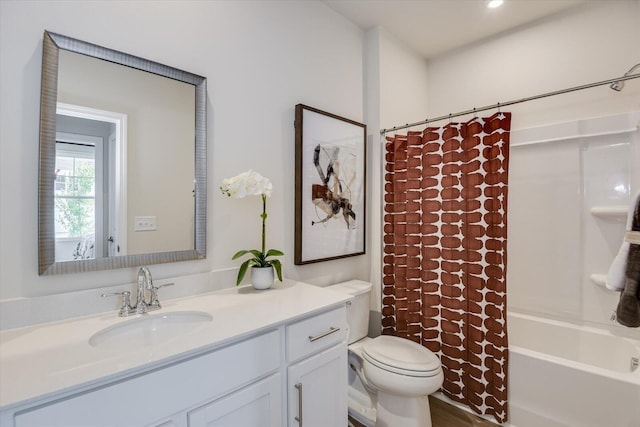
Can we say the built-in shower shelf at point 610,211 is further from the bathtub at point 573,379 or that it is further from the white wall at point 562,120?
the bathtub at point 573,379

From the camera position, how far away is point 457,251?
1.85 m

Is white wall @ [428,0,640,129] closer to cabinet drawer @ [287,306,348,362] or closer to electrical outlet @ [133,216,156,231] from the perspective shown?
cabinet drawer @ [287,306,348,362]

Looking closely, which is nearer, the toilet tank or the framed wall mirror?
the framed wall mirror

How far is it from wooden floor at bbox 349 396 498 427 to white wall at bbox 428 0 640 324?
90 cm

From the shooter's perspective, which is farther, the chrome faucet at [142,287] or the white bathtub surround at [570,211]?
the white bathtub surround at [570,211]

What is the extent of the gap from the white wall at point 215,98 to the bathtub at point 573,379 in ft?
3.83

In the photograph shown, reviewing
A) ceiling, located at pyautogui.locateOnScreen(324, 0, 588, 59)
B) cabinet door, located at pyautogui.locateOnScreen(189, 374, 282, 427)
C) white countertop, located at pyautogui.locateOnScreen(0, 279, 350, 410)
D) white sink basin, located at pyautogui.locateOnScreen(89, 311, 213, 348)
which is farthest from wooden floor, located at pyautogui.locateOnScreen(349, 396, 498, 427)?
ceiling, located at pyautogui.locateOnScreen(324, 0, 588, 59)

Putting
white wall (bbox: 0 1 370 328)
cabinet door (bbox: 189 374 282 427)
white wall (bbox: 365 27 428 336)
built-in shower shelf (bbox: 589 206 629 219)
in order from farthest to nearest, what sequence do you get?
white wall (bbox: 365 27 428 336) < built-in shower shelf (bbox: 589 206 629 219) < white wall (bbox: 0 1 370 328) < cabinet door (bbox: 189 374 282 427)

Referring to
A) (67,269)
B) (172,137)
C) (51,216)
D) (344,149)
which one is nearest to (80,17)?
(172,137)

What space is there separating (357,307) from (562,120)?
1.97 meters

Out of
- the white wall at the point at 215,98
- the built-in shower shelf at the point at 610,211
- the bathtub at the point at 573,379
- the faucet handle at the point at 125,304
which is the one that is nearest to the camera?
the white wall at the point at 215,98

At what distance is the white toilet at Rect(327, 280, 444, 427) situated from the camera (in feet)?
4.97

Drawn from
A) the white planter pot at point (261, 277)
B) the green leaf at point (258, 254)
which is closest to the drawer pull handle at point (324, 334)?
the white planter pot at point (261, 277)

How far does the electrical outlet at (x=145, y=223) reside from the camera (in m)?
1.23
